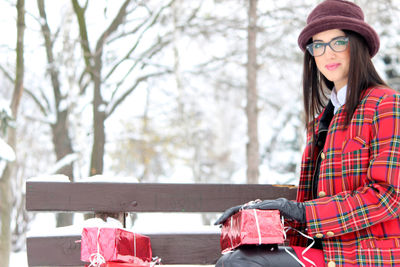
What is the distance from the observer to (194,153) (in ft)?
32.5

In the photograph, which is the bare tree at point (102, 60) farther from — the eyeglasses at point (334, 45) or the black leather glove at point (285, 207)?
the black leather glove at point (285, 207)

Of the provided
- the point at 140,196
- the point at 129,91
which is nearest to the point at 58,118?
the point at 129,91

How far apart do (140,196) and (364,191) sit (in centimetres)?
149

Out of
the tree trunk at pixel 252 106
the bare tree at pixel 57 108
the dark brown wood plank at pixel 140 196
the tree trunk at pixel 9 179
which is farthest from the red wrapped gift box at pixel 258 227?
the bare tree at pixel 57 108

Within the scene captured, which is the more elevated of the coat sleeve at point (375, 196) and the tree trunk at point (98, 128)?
the tree trunk at point (98, 128)

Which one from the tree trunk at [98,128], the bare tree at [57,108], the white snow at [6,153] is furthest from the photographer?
the bare tree at [57,108]

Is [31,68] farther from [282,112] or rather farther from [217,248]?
[217,248]

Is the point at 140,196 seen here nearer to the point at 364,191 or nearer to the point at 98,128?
the point at 364,191

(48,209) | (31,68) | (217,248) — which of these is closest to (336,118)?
(217,248)

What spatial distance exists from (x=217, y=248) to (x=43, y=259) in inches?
39.9

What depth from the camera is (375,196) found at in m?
1.68

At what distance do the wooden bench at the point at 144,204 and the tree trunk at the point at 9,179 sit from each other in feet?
7.09

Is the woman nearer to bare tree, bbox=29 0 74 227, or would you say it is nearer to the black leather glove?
the black leather glove

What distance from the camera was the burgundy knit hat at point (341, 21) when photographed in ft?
6.26
